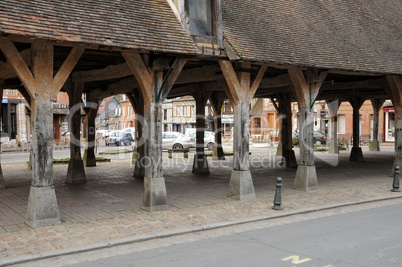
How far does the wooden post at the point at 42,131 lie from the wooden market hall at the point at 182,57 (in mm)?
19

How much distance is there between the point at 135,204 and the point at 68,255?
340 centimetres

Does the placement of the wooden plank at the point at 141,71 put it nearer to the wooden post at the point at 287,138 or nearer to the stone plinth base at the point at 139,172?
the stone plinth base at the point at 139,172

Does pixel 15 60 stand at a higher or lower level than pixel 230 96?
higher

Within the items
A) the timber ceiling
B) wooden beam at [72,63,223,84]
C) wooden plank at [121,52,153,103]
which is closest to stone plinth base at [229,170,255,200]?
the timber ceiling

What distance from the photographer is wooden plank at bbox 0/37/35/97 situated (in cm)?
684

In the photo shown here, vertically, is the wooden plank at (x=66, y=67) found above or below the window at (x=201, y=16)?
below

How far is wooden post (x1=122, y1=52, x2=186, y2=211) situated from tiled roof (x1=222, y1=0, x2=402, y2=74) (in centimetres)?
188

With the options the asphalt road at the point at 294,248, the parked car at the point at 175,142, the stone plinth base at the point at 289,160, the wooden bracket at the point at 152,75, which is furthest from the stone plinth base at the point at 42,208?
the parked car at the point at 175,142

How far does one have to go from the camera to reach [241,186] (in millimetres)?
9898

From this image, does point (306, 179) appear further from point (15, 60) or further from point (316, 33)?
point (15, 60)

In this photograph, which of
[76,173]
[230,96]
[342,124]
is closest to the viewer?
[230,96]

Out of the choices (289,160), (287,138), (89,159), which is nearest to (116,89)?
(89,159)

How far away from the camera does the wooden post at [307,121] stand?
36.3 feet

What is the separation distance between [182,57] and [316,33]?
5433 mm
